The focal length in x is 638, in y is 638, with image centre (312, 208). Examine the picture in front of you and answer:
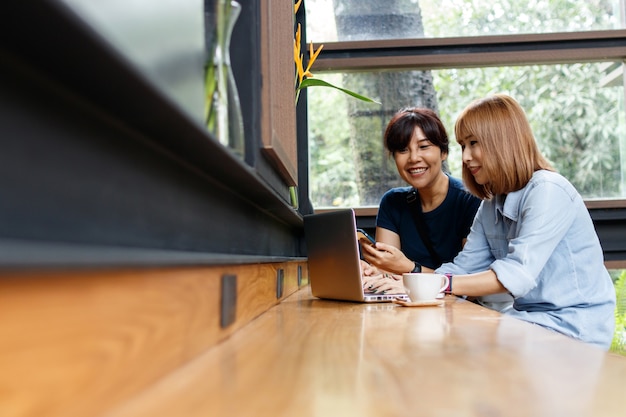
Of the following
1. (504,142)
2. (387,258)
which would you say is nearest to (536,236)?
(504,142)

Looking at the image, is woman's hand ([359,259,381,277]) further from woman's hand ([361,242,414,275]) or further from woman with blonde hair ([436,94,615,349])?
woman with blonde hair ([436,94,615,349])

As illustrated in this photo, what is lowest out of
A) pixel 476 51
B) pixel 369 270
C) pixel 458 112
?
pixel 369 270

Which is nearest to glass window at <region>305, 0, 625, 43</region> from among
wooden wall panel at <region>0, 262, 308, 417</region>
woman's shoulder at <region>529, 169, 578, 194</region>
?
woman's shoulder at <region>529, 169, 578, 194</region>

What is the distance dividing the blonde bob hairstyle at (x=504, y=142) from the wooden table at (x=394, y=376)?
0.84m

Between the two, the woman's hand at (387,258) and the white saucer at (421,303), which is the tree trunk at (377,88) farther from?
the white saucer at (421,303)

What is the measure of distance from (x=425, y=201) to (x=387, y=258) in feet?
2.20

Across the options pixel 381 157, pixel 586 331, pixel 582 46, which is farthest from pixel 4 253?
pixel 582 46

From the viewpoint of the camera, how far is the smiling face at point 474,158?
1.91 meters

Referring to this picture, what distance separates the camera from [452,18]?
3.22 m

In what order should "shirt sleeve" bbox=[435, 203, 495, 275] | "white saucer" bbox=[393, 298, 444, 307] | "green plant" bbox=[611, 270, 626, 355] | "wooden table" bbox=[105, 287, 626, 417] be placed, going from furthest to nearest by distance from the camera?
"green plant" bbox=[611, 270, 626, 355] < "shirt sleeve" bbox=[435, 203, 495, 275] < "white saucer" bbox=[393, 298, 444, 307] < "wooden table" bbox=[105, 287, 626, 417]

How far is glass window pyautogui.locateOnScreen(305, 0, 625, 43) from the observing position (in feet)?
10.5

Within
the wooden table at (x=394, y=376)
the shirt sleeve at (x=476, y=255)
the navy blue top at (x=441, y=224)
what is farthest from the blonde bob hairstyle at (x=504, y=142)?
the wooden table at (x=394, y=376)

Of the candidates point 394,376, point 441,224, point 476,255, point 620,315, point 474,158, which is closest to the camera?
point 394,376

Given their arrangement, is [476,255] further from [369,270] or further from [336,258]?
[336,258]
